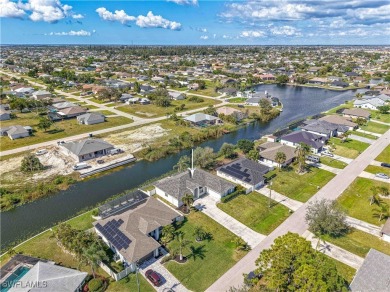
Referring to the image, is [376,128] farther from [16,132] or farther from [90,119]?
[16,132]

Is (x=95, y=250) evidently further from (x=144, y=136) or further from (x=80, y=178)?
(x=144, y=136)

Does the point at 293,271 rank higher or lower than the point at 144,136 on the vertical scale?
higher

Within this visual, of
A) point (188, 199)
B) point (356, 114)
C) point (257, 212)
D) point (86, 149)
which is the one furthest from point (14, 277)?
point (356, 114)

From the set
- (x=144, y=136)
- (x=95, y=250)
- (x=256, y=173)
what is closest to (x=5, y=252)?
(x=95, y=250)

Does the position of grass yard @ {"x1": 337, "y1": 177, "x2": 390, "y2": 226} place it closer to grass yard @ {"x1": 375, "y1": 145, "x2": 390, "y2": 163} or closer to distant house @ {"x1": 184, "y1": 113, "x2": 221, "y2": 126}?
grass yard @ {"x1": 375, "y1": 145, "x2": 390, "y2": 163}

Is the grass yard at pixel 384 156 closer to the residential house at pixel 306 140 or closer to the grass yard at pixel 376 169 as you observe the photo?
the grass yard at pixel 376 169

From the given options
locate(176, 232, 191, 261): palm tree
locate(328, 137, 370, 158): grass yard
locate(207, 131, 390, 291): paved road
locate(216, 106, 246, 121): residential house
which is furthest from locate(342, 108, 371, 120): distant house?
locate(176, 232, 191, 261): palm tree
